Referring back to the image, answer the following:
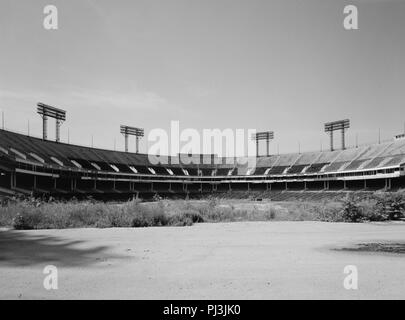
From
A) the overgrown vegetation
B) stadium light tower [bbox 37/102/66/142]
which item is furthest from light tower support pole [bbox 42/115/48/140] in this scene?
the overgrown vegetation

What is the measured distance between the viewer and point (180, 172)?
8500 cm

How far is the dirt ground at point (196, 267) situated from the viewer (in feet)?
18.8

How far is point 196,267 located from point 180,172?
77.7m

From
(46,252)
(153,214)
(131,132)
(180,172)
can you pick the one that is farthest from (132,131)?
(46,252)

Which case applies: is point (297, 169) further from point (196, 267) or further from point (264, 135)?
point (196, 267)

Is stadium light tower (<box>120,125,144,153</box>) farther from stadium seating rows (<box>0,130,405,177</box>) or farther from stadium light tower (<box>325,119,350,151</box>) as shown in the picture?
stadium light tower (<box>325,119,350,151</box>)

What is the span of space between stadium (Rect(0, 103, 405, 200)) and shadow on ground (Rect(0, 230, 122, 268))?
34.2 meters

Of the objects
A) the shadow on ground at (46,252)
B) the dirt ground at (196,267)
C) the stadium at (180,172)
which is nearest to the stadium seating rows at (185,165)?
the stadium at (180,172)

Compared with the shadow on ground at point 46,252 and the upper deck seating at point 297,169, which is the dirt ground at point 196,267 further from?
the upper deck seating at point 297,169

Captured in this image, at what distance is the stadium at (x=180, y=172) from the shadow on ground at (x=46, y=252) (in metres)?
34.2

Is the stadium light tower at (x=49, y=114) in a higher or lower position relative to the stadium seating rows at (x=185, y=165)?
higher
